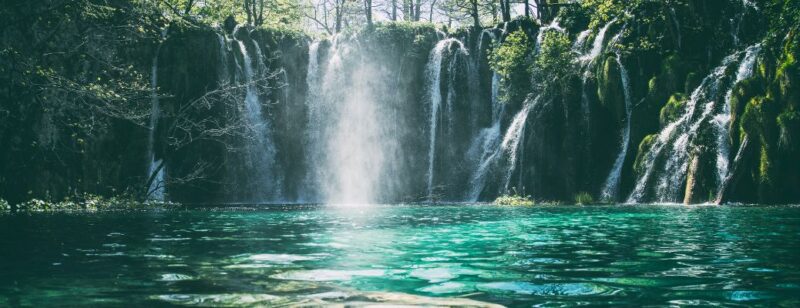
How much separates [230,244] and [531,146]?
71.4 feet

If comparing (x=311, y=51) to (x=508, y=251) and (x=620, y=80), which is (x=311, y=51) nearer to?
(x=620, y=80)

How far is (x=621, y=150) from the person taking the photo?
26.2 meters

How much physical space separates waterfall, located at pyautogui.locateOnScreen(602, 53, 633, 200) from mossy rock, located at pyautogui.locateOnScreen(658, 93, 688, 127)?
7.41 ft

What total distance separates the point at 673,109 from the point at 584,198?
484 cm

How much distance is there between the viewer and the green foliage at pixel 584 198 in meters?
24.7

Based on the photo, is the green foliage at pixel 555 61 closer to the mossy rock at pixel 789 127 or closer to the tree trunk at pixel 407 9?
the mossy rock at pixel 789 127

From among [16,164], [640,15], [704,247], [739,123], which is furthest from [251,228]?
[640,15]

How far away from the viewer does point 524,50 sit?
97.5 feet

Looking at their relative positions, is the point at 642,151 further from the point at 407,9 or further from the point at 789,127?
the point at 407,9

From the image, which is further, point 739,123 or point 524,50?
point 524,50

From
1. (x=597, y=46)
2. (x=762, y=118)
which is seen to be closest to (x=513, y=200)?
(x=597, y=46)

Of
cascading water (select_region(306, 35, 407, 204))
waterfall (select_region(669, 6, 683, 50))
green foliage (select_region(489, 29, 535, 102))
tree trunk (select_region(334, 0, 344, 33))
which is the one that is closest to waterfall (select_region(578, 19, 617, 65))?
waterfall (select_region(669, 6, 683, 50))

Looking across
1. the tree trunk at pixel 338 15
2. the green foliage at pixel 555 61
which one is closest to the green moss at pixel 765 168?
the green foliage at pixel 555 61

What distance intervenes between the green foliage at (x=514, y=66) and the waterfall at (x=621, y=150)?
4.49 metres
